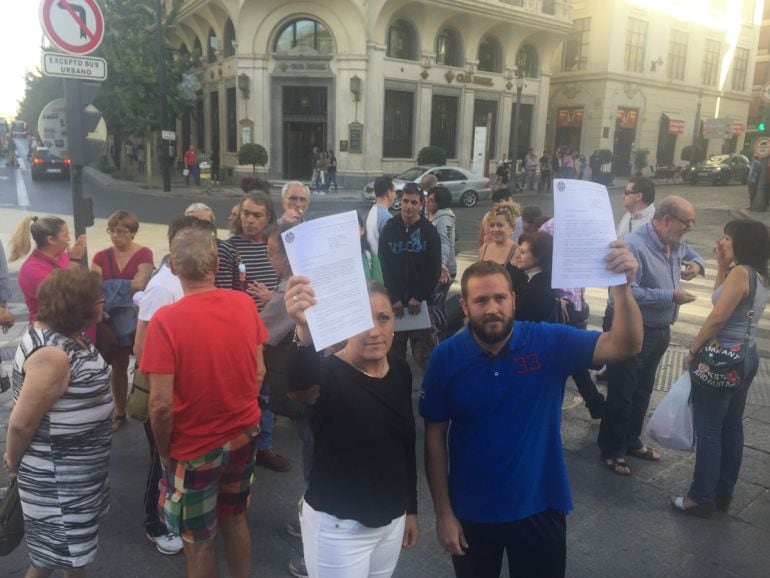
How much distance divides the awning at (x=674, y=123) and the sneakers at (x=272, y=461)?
4140 centimetres

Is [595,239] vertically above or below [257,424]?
above

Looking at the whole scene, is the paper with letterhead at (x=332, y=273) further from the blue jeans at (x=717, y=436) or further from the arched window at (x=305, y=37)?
the arched window at (x=305, y=37)

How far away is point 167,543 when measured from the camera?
331 cm

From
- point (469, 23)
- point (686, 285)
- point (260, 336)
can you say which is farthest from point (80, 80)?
point (469, 23)

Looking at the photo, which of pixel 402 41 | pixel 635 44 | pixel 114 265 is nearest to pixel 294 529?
pixel 114 265

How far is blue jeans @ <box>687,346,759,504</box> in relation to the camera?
11.8 ft

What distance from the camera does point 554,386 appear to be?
224 centimetres

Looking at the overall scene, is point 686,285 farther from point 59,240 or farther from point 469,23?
point 469,23

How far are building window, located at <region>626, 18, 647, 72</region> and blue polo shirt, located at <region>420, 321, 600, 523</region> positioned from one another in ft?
127

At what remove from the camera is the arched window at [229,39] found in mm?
28356

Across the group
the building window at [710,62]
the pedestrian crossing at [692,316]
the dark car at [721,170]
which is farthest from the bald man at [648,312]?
the building window at [710,62]

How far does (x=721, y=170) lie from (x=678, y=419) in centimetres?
3288

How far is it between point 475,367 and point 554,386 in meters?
0.32

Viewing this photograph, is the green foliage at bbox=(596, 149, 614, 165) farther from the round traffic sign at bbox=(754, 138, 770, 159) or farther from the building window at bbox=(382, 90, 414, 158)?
the round traffic sign at bbox=(754, 138, 770, 159)
